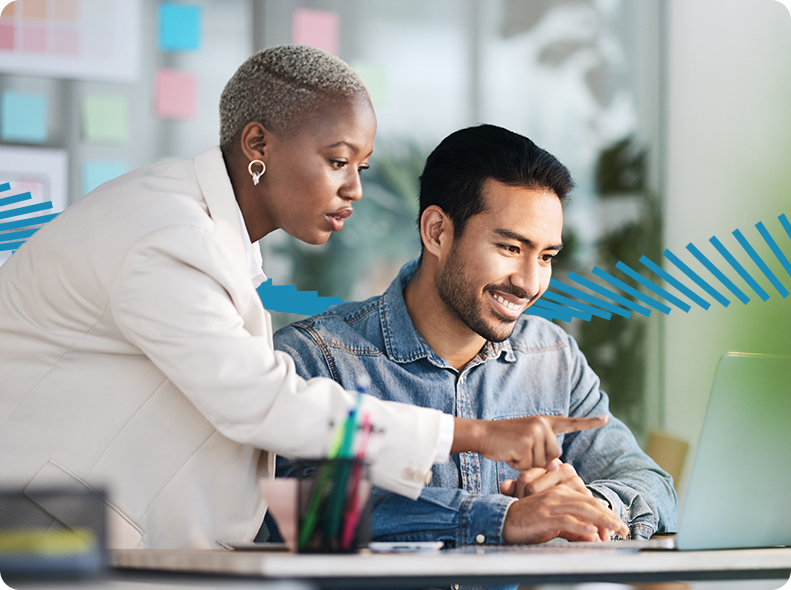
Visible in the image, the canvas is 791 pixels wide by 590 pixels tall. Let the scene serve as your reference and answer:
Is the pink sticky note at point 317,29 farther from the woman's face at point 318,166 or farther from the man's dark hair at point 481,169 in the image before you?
the woman's face at point 318,166

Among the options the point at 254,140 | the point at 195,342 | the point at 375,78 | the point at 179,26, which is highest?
the point at 179,26

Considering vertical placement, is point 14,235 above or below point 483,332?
above

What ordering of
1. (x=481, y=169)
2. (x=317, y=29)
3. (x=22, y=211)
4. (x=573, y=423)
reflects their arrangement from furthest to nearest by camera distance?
(x=317, y=29) < (x=22, y=211) < (x=481, y=169) < (x=573, y=423)

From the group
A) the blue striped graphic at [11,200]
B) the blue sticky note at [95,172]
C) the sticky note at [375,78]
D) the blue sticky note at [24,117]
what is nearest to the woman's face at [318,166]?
the blue striped graphic at [11,200]

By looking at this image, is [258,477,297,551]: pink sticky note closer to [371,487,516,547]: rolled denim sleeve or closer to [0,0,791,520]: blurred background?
[371,487,516,547]: rolled denim sleeve

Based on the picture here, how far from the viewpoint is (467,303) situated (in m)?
1.61

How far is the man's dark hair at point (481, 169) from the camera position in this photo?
1.63 m

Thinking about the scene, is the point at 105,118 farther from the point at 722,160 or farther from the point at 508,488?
the point at 722,160

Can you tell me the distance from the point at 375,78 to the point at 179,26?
760 mm

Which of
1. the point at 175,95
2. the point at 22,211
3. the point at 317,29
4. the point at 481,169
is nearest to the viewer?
the point at 481,169

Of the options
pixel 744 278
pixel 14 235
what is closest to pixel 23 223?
pixel 14 235

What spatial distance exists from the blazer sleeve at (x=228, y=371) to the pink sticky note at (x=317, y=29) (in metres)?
2.28

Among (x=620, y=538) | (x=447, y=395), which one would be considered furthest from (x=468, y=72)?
(x=620, y=538)

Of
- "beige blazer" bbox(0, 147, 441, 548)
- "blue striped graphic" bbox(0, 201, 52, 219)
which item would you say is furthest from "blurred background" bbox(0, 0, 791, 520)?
"beige blazer" bbox(0, 147, 441, 548)
